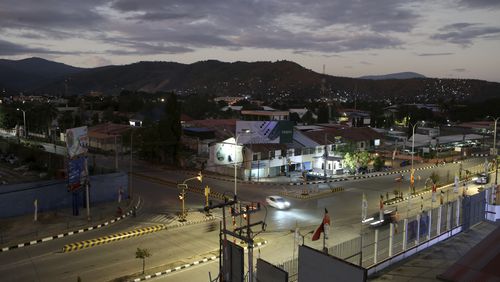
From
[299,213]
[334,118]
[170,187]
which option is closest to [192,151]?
[170,187]

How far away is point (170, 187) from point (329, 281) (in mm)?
25576

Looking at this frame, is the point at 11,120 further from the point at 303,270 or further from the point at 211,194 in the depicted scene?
the point at 303,270

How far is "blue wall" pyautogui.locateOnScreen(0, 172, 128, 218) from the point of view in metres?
23.8

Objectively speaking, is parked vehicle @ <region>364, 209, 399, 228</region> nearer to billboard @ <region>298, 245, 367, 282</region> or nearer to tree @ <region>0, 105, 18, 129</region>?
billboard @ <region>298, 245, 367, 282</region>

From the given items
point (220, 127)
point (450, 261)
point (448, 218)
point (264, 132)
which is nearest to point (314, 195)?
point (264, 132)

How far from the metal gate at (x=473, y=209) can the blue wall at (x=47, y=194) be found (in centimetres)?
1991

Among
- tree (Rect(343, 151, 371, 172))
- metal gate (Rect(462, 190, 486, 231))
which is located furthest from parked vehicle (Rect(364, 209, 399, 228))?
tree (Rect(343, 151, 371, 172))

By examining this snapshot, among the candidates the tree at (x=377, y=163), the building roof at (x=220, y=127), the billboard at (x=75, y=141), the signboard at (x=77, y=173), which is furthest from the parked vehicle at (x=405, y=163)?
the billboard at (x=75, y=141)

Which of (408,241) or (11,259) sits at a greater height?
(408,241)

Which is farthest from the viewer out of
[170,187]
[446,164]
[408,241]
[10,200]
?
[446,164]

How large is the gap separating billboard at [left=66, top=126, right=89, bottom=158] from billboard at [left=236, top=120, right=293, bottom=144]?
17417 millimetres

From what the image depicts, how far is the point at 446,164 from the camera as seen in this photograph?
49219 mm

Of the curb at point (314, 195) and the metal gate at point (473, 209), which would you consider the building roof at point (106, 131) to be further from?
the metal gate at point (473, 209)

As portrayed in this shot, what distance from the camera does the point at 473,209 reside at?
60.9 ft
